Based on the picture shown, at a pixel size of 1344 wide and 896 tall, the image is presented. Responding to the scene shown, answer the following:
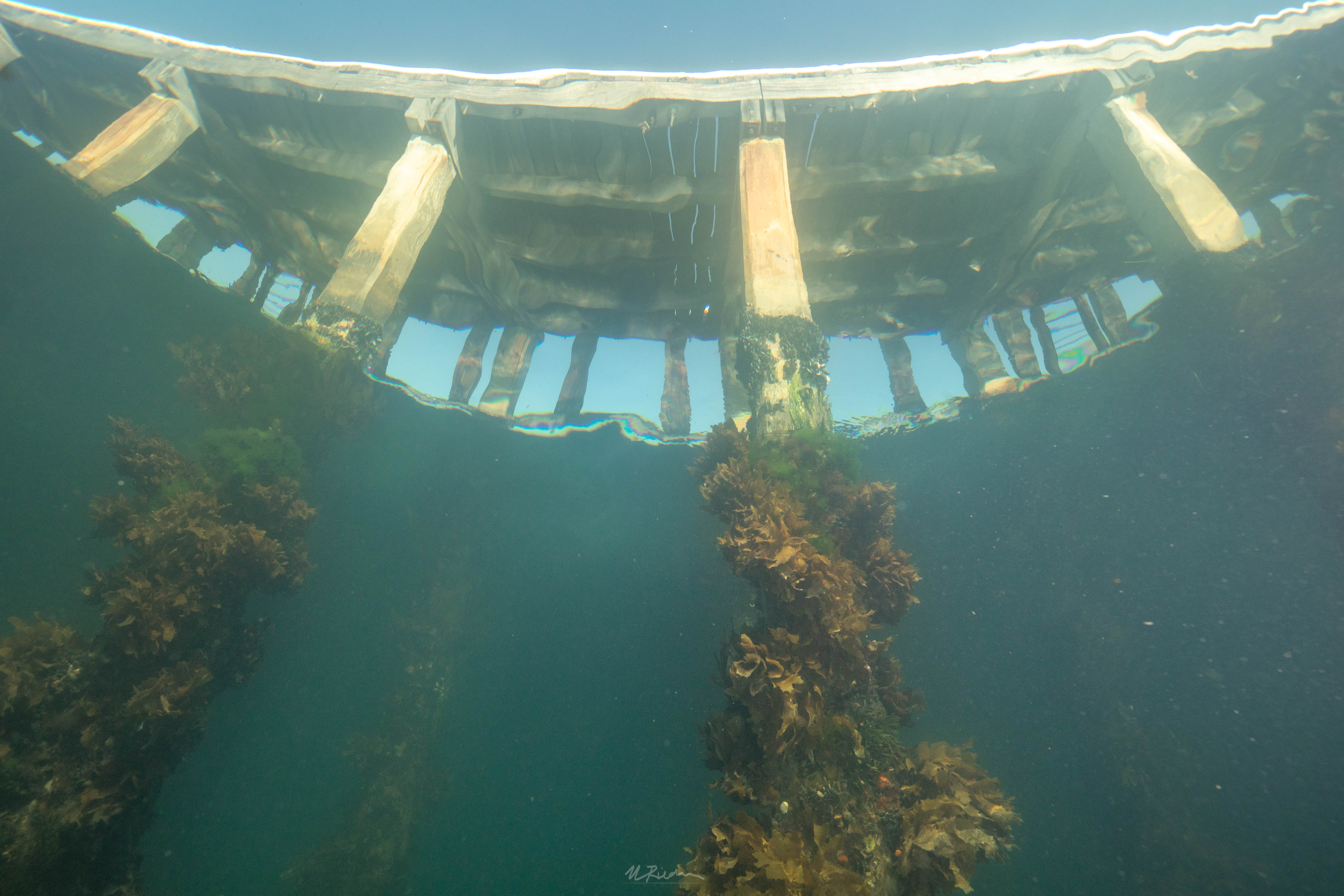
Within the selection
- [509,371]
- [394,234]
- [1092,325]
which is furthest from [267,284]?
[1092,325]

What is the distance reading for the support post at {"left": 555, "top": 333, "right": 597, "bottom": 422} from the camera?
8.20 m

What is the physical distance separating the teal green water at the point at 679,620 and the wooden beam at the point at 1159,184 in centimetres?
82

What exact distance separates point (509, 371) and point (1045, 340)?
32.9 ft

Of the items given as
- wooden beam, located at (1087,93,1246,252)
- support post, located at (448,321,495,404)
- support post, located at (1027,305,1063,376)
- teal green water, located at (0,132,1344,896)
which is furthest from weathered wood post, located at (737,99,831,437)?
Answer: support post, located at (1027,305,1063,376)

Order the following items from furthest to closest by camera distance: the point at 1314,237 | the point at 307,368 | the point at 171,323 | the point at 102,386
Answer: the point at 171,323 < the point at 102,386 < the point at 307,368 < the point at 1314,237

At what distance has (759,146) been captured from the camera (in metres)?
4.83

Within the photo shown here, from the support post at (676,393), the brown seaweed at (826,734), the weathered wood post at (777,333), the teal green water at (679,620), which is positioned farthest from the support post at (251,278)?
the brown seaweed at (826,734)

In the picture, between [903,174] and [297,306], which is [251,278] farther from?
[903,174]

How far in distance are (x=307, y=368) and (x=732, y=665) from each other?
192 inches

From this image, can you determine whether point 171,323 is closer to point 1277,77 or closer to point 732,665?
point 732,665

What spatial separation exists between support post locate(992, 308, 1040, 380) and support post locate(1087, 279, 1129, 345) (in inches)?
39.1

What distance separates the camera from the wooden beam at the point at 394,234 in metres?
4.16

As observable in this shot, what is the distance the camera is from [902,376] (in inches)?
340

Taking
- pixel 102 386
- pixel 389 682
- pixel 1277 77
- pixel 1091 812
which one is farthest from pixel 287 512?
pixel 1277 77
